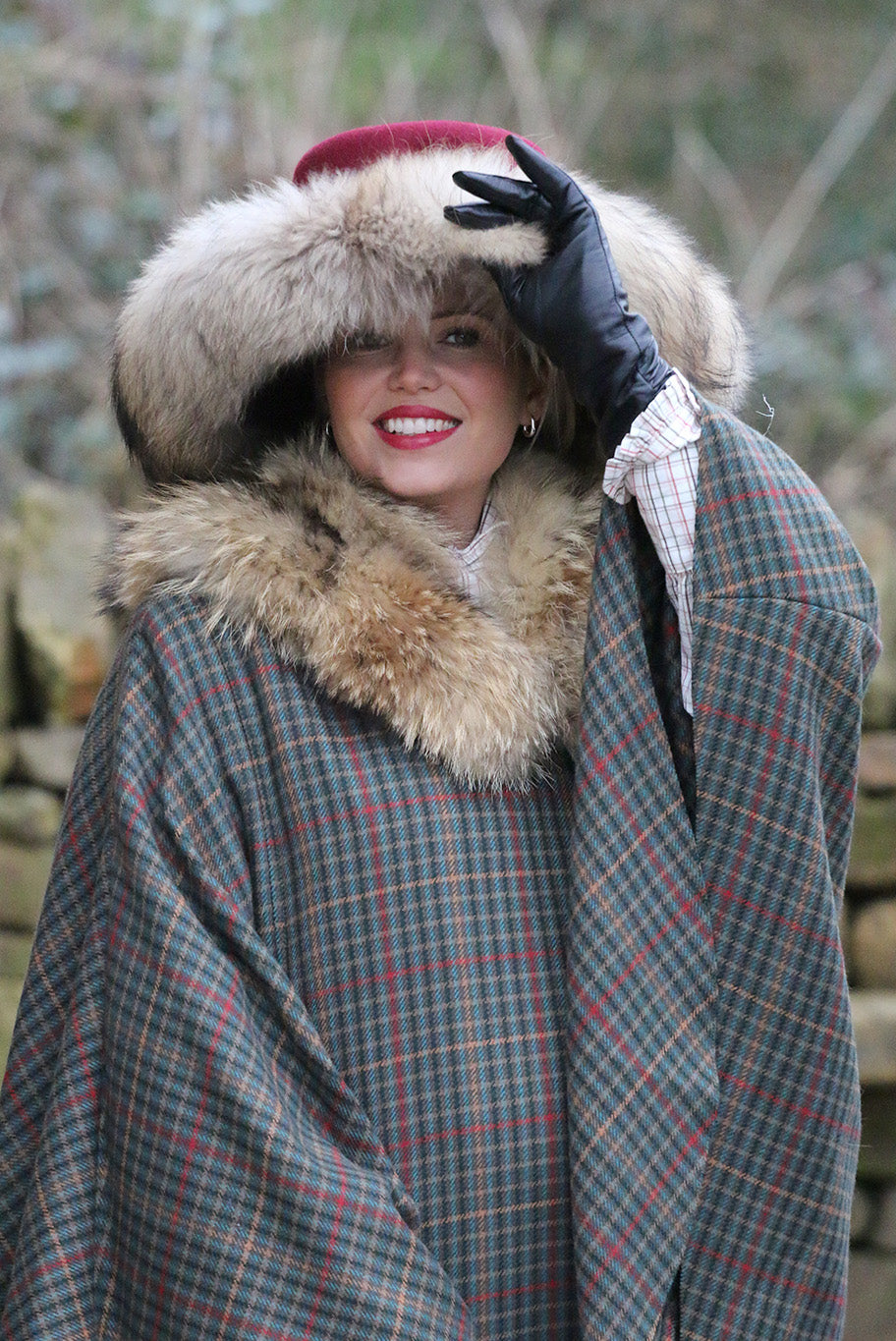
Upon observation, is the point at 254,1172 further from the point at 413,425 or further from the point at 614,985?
the point at 413,425

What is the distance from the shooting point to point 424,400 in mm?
1677

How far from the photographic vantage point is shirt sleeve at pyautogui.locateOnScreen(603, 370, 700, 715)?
155 cm

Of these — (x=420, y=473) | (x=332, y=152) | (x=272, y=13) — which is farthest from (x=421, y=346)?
(x=272, y=13)

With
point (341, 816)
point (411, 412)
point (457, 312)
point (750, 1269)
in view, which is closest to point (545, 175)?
point (457, 312)

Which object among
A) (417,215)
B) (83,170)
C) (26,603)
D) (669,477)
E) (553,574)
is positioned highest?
(83,170)

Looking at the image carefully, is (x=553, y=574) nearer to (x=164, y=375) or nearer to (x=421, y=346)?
(x=421, y=346)

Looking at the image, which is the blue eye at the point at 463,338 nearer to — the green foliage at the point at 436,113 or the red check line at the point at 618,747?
the red check line at the point at 618,747

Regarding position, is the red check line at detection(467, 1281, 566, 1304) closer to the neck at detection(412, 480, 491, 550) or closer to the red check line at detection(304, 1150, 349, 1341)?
the red check line at detection(304, 1150, 349, 1341)

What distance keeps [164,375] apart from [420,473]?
32cm

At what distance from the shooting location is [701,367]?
1720 mm

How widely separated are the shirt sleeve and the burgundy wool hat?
0.36 m

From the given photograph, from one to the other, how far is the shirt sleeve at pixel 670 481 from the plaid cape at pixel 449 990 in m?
0.02

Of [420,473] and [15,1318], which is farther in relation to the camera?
[420,473]

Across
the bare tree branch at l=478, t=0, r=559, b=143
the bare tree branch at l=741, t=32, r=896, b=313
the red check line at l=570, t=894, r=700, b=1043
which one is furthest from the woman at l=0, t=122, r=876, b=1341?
the bare tree branch at l=478, t=0, r=559, b=143
